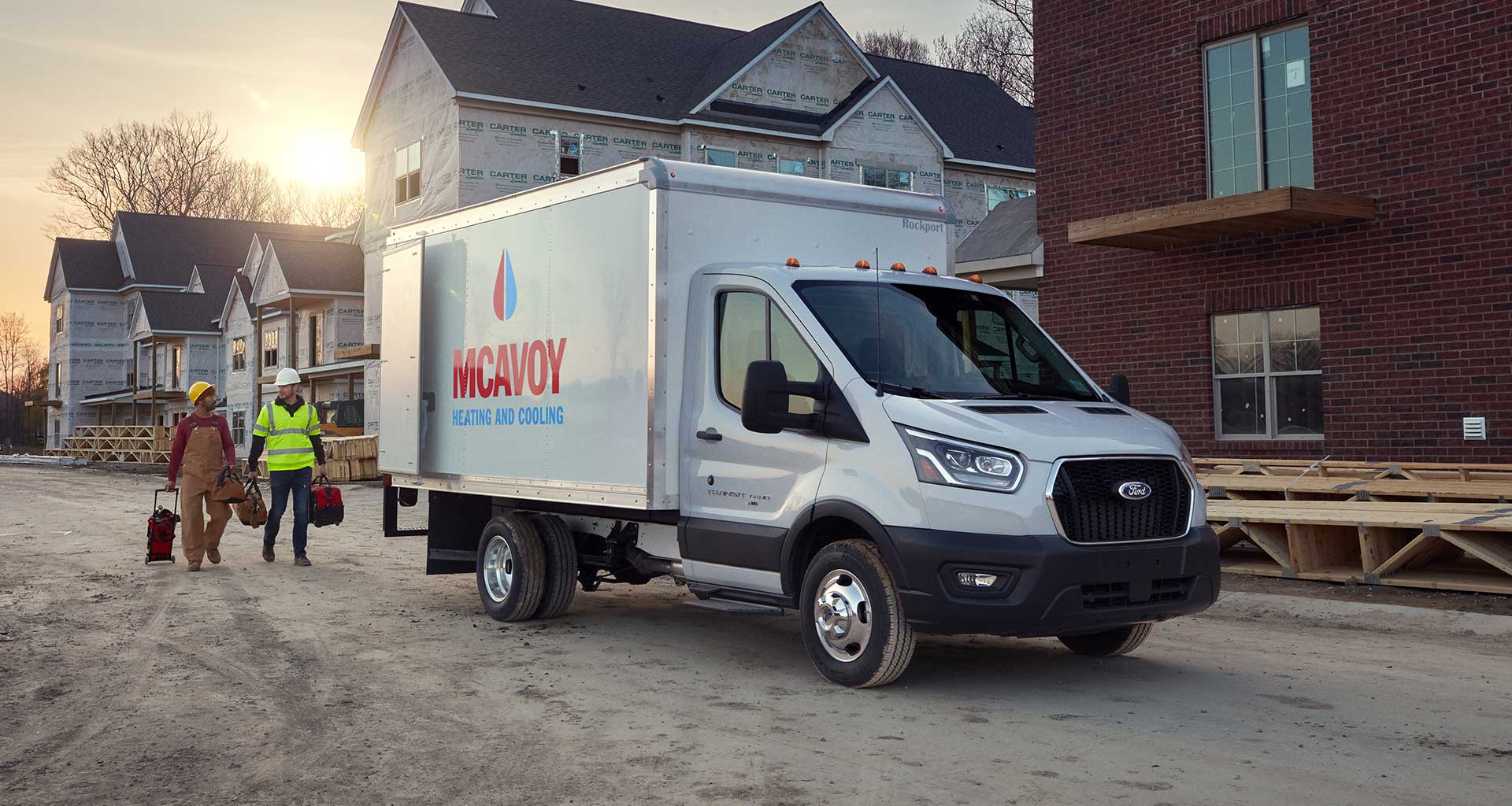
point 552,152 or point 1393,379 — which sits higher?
point 552,152

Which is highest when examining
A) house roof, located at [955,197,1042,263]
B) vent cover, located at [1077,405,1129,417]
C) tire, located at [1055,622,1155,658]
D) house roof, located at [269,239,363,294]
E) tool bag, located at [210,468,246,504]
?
house roof, located at [269,239,363,294]

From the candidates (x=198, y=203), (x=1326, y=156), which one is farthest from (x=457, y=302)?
(x=198, y=203)

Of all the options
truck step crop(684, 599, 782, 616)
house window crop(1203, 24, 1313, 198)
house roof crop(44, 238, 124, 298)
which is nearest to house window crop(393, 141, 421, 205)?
house window crop(1203, 24, 1313, 198)

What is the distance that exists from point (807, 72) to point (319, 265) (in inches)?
722

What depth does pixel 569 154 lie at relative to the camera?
102 feet

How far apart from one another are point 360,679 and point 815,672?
266 centimetres

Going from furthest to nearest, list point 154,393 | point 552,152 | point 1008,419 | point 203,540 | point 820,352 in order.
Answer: point 154,393, point 552,152, point 203,540, point 820,352, point 1008,419

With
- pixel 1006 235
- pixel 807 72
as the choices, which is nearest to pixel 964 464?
pixel 1006 235

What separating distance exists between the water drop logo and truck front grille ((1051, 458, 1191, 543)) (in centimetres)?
466

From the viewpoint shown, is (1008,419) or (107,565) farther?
(107,565)

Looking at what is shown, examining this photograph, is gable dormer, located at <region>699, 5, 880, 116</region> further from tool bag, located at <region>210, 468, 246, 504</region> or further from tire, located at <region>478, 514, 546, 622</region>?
tire, located at <region>478, 514, 546, 622</region>

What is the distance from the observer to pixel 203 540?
13680 mm

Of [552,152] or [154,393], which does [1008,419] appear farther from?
[154,393]

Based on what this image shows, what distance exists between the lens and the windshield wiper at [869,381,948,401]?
Answer: 718 centimetres
